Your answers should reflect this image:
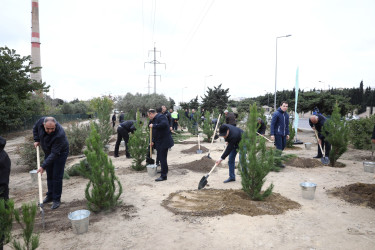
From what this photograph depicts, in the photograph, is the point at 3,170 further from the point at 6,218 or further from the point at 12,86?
the point at 12,86

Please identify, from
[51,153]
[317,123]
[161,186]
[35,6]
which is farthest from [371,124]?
[35,6]

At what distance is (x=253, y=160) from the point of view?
4059mm

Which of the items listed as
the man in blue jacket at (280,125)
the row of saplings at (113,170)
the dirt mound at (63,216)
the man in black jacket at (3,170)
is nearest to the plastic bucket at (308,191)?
the row of saplings at (113,170)

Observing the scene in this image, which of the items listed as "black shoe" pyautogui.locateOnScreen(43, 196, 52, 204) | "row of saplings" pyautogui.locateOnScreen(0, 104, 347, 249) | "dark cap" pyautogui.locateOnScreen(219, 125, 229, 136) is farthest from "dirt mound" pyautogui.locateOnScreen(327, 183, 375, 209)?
"black shoe" pyautogui.locateOnScreen(43, 196, 52, 204)

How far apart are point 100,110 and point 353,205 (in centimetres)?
918

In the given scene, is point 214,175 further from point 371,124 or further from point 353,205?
point 371,124

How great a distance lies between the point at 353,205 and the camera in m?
4.26

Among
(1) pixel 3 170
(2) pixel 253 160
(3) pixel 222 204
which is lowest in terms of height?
(3) pixel 222 204

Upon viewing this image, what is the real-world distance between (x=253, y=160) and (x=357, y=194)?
7.66 ft

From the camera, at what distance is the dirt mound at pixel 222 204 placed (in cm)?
392

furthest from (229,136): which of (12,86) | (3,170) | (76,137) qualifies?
(12,86)

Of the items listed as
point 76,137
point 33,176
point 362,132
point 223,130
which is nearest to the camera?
point 223,130

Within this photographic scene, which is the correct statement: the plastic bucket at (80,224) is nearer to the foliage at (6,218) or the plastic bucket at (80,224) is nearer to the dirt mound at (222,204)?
the foliage at (6,218)

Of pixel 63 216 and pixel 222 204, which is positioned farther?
pixel 222 204
